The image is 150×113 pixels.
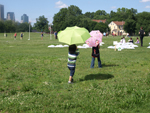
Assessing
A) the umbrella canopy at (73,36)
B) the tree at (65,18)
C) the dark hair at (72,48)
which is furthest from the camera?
the tree at (65,18)

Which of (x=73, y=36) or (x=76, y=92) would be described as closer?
(x=76, y=92)

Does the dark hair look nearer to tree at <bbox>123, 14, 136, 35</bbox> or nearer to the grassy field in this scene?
the grassy field

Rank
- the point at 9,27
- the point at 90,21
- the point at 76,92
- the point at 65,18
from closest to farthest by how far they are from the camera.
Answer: the point at 76,92
the point at 90,21
the point at 65,18
the point at 9,27

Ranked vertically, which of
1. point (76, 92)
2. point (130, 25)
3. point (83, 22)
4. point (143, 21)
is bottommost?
point (76, 92)

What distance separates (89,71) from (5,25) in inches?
5170

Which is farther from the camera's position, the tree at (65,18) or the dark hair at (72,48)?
the tree at (65,18)

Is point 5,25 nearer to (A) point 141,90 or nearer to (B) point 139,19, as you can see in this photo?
(B) point 139,19

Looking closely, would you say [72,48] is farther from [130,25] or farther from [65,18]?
[65,18]

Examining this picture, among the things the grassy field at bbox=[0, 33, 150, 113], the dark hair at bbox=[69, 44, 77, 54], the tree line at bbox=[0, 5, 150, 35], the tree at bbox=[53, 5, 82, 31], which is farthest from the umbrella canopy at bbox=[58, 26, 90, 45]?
the tree at bbox=[53, 5, 82, 31]

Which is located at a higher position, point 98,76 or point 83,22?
point 83,22

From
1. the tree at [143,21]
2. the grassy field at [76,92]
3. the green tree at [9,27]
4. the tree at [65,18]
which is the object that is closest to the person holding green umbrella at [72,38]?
the grassy field at [76,92]

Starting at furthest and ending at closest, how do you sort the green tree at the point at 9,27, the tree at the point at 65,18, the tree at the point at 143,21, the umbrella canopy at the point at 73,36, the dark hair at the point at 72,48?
the green tree at the point at 9,27 → the tree at the point at 65,18 → the tree at the point at 143,21 → the dark hair at the point at 72,48 → the umbrella canopy at the point at 73,36

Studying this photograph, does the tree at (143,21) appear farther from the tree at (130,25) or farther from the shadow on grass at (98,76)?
the shadow on grass at (98,76)

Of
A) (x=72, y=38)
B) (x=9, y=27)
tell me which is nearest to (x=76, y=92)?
(x=72, y=38)
